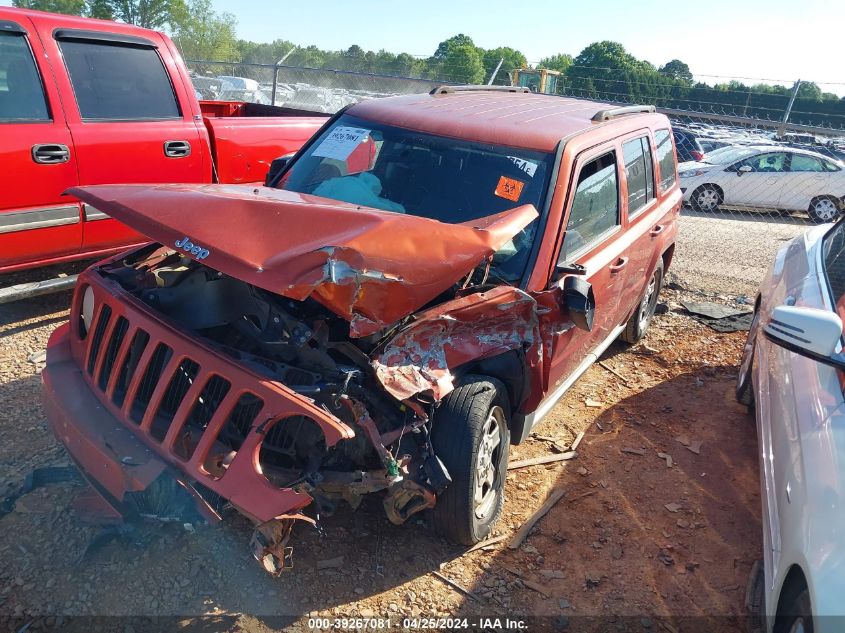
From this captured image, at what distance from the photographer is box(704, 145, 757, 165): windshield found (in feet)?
42.1

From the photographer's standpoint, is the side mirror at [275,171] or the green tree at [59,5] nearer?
the side mirror at [275,171]

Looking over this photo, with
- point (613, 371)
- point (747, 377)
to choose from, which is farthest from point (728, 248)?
point (747, 377)

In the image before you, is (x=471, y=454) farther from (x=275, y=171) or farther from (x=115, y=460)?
(x=275, y=171)

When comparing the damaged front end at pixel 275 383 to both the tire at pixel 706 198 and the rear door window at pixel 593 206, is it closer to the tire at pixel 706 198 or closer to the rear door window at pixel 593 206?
the rear door window at pixel 593 206

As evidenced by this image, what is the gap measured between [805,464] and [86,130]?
4979 mm

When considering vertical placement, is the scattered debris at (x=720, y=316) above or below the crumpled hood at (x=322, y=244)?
below

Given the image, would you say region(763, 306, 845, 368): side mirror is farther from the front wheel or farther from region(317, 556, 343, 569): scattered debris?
the front wheel

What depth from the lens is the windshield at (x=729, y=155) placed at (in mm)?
12836

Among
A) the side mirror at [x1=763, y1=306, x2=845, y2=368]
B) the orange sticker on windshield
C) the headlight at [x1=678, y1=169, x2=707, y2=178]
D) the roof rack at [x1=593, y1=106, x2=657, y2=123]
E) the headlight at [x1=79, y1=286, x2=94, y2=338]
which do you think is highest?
the roof rack at [x1=593, y1=106, x2=657, y2=123]

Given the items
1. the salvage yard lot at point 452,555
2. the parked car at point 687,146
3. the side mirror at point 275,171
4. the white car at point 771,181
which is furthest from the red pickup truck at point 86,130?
the parked car at point 687,146

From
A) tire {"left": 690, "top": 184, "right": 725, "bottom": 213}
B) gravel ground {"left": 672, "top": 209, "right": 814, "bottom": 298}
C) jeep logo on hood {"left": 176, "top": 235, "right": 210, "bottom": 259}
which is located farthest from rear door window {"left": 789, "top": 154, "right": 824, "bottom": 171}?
jeep logo on hood {"left": 176, "top": 235, "right": 210, "bottom": 259}

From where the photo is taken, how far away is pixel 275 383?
2.48 metres

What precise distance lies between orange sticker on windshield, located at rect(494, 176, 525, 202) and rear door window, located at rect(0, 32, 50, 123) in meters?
3.37

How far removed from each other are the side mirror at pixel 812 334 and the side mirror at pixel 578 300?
852 millimetres
